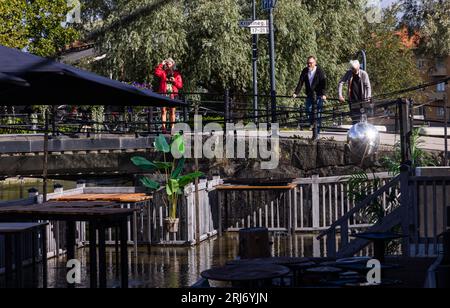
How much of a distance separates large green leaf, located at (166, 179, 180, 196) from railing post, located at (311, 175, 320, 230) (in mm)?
2922

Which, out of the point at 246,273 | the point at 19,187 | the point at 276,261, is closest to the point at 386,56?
the point at 19,187

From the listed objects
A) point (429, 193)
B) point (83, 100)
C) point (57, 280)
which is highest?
point (83, 100)

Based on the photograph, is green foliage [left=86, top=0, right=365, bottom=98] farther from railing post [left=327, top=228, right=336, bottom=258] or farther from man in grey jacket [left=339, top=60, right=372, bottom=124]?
railing post [left=327, top=228, right=336, bottom=258]

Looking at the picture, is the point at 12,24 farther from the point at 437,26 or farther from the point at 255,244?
the point at 255,244

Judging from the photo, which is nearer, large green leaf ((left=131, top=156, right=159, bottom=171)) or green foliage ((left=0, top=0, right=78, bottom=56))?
large green leaf ((left=131, top=156, right=159, bottom=171))

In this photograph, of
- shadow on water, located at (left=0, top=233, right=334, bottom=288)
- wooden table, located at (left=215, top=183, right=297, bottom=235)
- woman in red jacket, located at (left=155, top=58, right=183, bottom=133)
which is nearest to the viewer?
shadow on water, located at (left=0, top=233, right=334, bottom=288)

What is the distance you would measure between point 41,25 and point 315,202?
33.4 metres

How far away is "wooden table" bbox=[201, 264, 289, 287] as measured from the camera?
27.7ft

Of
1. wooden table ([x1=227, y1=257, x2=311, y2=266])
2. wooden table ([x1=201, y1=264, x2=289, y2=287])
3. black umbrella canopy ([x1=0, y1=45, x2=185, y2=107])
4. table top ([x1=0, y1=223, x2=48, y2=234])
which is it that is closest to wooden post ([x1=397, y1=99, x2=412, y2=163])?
black umbrella canopy ([x1=0, y1=45, x2=185, y2=107])

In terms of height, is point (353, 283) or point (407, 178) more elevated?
point (407, 178)

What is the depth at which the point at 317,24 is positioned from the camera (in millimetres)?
42062

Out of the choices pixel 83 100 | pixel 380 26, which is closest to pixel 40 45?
pixel 380 26
